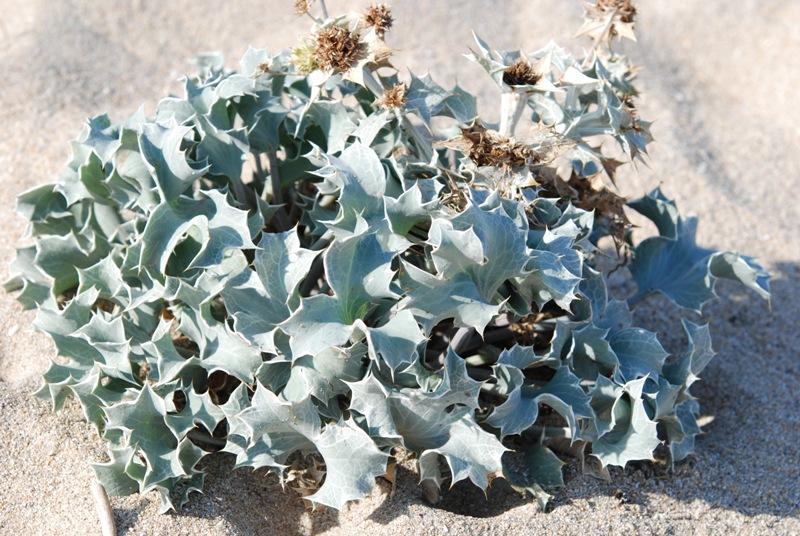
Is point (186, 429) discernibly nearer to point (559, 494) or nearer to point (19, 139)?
point (559, 494)

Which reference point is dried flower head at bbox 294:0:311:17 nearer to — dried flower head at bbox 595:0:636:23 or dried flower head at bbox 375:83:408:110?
dried flower head at bbox 375:83:408:110

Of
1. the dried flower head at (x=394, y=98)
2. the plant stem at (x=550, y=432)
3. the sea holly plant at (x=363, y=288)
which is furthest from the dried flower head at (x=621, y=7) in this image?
the plant stem at (x=550, y=432)

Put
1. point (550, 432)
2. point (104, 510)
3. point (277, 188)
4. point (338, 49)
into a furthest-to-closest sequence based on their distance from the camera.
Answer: point (277, 188) < point (550, 432) < point (104, 510) < point (338, 49)

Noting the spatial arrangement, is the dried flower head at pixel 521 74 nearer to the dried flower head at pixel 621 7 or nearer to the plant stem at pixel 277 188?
the dried flower head at pixel 621 7

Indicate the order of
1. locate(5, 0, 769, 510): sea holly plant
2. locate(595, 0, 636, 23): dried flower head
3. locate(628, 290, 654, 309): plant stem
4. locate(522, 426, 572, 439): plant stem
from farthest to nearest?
locate(628, 290, 654, 309): plant stem → locate(595, 0, 636, 23): dried flower head → locate(522, 426, 572, 439): plant stem → locate(5, 0, 769, 510): sea holly plant

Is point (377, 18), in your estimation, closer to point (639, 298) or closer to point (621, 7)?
point (621, 7)

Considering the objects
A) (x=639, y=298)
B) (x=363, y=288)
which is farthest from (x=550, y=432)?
(x=363, y=288)

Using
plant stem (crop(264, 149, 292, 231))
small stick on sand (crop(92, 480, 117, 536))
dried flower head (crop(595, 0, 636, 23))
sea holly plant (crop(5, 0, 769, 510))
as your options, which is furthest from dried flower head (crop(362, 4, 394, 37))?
small stick on sand (crop(92, 480, 117, 536))

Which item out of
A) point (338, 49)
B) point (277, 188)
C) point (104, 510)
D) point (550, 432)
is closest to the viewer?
point (338, 49)

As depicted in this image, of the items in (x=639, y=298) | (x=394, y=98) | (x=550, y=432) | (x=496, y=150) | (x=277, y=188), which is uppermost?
(x=394, y=98)
